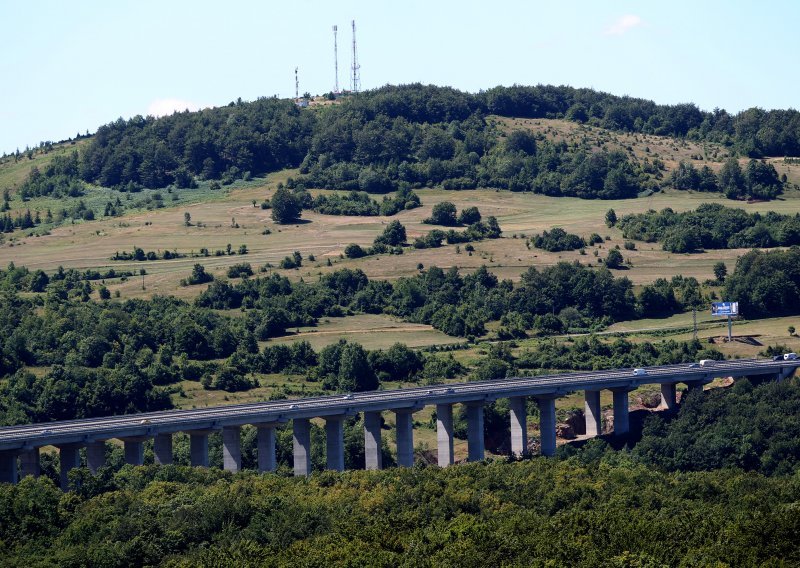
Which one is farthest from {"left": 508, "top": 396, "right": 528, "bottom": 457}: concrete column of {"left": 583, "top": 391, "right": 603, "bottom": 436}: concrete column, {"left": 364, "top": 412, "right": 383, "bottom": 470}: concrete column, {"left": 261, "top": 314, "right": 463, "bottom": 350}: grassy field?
{"left": 261, "top": 314, "right": 463, "bottom": 350}: grassy field

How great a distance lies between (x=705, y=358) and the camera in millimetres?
158875

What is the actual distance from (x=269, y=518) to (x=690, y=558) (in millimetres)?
25371

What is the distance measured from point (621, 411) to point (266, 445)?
3197 centimetres

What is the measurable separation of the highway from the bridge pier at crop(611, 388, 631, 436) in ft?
2.15

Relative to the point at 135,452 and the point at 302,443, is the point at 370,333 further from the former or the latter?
the point at 135,452

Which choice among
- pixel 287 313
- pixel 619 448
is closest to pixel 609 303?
pixel 287 313

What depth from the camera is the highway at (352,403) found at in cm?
11275

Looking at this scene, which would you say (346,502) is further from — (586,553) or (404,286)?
(404,286)

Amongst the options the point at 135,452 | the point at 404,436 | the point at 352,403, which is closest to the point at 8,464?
the point at 135,452

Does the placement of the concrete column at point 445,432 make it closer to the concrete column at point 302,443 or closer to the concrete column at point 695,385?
the concrete column at point 302,443

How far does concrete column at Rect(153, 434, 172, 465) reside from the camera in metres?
117

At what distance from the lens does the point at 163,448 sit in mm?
117125

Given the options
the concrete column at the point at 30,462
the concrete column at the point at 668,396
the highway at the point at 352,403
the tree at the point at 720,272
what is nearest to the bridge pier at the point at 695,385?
the highway at the point at 352,403

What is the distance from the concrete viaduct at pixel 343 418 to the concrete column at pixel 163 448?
7 centimetres
